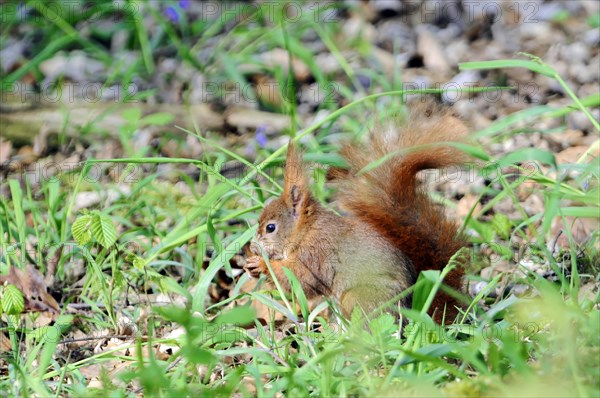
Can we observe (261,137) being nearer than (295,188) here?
No

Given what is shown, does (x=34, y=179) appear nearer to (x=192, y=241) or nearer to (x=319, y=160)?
(x=192, y=241)

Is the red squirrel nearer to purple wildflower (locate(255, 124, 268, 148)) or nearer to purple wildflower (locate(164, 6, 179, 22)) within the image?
purple wildflower (locate(255, 124, 268, 148))

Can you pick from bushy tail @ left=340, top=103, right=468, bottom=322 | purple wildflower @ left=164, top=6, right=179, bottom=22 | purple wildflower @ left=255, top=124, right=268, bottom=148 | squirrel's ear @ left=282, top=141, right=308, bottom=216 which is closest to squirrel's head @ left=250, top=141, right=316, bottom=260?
squirrel's ear @ left=282, top=141, right=308, bottom=216

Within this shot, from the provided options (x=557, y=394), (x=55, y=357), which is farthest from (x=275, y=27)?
(x=557, y=394)

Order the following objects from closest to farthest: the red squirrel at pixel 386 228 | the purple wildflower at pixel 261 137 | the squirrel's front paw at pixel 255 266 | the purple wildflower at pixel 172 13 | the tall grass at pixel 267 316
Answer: the tall grass at pixel 267 316
the red squirrel at pixel 386 228
the squirrel's front paw at pixel 255 266
the purple wildflower at pixel 261 137
the purple wildflower at pixel 172 13

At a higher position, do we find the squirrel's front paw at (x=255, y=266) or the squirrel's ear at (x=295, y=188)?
Answer: the squirrel's ear at (x=295, y=188)

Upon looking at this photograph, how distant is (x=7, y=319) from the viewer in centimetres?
254

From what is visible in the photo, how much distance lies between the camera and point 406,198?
2.47 metres

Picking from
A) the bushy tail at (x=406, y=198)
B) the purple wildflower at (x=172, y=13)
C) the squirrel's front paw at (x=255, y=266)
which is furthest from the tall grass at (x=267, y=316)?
the purple wildflower at (x=172, y=13)

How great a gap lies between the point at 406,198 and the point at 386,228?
4.0 inches

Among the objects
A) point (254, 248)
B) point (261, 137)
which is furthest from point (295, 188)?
point (261, 137)

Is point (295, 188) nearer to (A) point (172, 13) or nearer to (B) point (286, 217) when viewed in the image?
(B) point (286, 217)

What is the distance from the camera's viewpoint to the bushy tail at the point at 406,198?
7.93 ft

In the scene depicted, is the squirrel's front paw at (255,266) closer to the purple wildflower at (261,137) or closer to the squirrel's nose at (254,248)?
the squirrel's nose at (254,248)
